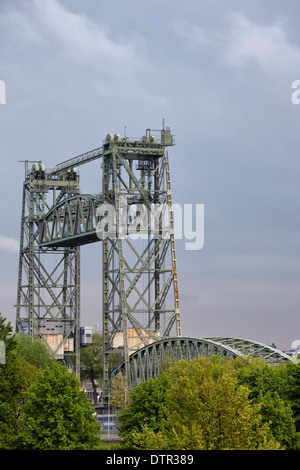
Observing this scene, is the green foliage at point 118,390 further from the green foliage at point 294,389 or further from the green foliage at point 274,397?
the green foliage at point 294,389

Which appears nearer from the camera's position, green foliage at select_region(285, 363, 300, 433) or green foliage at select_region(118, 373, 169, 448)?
green foliage at select_region(285, 363, 300, 433)

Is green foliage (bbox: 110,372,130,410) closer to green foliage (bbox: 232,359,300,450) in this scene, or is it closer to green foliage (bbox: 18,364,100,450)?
green foliage (bbox: 232,359,300,450)

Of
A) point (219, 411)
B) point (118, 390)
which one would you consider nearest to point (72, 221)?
point (118, 390)

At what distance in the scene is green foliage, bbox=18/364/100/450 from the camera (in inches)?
2333

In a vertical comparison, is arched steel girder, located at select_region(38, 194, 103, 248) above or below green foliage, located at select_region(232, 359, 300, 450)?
above

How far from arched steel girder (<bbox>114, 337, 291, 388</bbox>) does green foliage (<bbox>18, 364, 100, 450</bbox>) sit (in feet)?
64.7

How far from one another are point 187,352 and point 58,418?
37.1 m

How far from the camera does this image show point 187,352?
95375 millimetres

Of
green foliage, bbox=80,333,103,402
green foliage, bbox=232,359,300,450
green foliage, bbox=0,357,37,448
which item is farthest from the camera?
green foliage, bbox=80,333,103,402

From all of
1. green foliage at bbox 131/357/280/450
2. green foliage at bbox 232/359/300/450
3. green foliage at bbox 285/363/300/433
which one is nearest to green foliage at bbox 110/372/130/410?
green foliage at bbox 232/359/300/450
